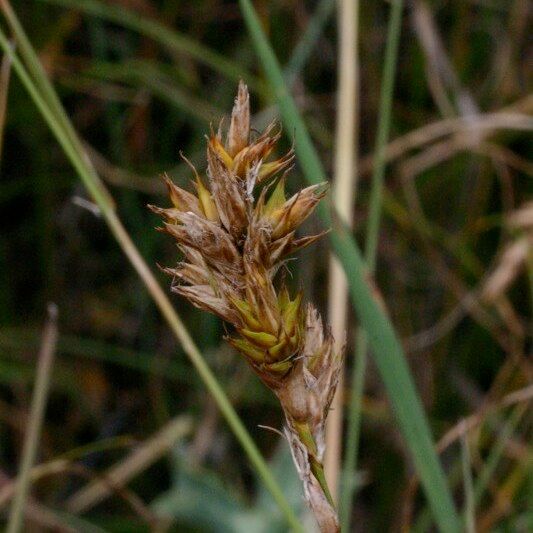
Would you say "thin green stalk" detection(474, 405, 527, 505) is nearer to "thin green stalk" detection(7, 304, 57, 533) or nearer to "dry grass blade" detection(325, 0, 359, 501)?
"dry grass blade" detection(325, 0, 359, 501)

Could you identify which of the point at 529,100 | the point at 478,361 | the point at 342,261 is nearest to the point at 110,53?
the point at 529,100

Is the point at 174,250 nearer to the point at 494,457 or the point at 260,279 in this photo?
the point at 494,457

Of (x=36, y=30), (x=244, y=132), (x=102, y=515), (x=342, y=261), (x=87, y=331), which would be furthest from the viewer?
(x=87, y=331)

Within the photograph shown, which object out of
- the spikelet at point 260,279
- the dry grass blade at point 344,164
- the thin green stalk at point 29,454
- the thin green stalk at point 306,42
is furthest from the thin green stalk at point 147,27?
the spikelet at point 260,279

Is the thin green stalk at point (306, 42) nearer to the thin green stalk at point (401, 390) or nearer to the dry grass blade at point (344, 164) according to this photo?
the dry grass blade at point (344, 164)

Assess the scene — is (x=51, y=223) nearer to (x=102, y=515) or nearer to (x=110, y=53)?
(x=110, y=53)

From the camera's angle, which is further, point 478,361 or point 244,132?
point 478,361
